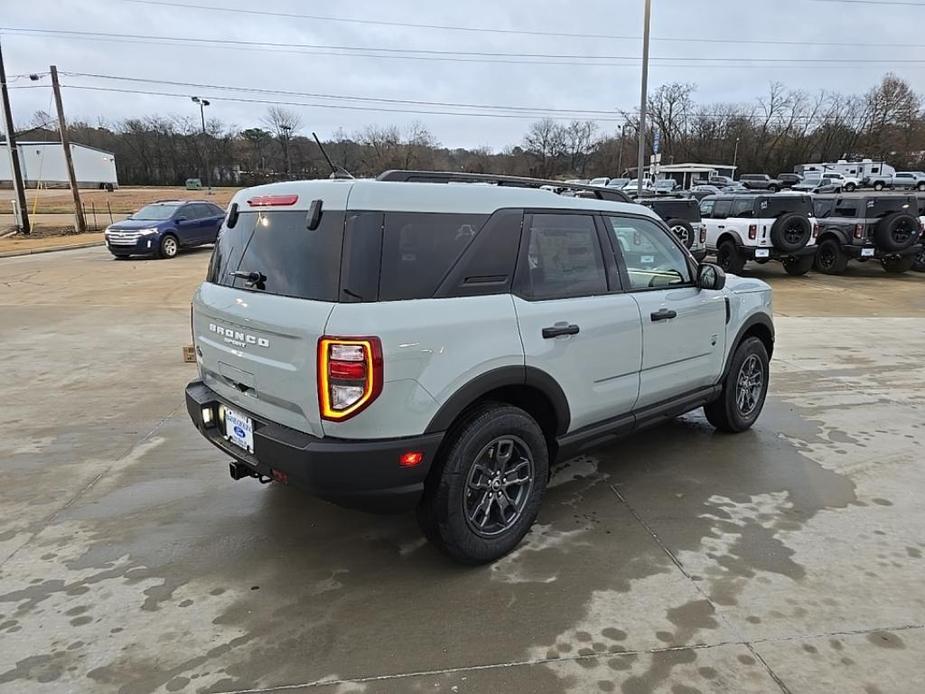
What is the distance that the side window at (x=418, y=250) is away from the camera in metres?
2.62

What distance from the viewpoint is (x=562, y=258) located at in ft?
10.9

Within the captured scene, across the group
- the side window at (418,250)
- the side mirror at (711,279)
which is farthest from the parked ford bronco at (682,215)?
the side window at (418,250)

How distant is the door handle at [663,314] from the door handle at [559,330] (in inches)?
29.8

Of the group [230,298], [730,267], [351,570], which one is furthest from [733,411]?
[730,267]

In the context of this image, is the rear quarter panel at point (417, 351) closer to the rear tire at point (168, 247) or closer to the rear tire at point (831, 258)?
the rear tire at point (831, 258)

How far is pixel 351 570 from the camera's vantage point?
3.05 m

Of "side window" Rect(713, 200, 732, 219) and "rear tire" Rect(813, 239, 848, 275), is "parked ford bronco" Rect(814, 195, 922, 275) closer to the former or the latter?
"rear tire" Rect(813, 239, 848, 275)

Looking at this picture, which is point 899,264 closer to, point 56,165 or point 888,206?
point 888,206

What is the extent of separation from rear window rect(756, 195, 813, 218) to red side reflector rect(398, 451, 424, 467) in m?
13.7

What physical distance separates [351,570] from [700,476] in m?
2.40

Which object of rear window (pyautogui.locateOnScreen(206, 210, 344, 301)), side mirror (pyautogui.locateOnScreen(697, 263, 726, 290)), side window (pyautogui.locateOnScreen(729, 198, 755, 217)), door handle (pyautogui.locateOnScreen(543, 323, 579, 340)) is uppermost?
rear window (pyautogui.locateOnScreen(206, 210, 344, 301))

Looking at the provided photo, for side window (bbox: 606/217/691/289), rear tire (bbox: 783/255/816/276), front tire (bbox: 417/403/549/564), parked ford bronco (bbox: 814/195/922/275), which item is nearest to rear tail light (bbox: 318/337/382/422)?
front tire (bbox: 417/403/549/564)

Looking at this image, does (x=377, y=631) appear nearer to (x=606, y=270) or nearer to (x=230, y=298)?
(x=230, y=298)

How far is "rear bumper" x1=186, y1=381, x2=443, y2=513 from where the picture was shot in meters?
2.57
